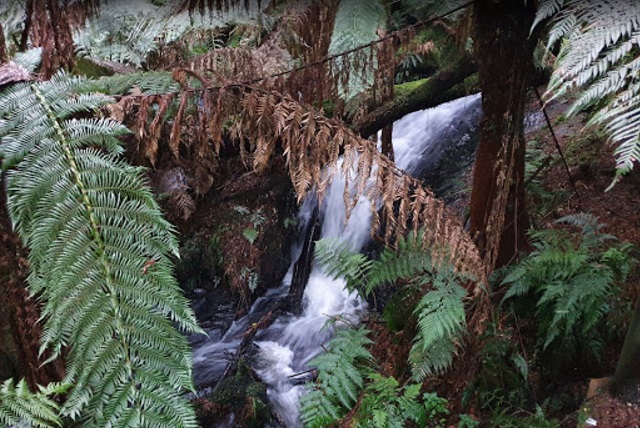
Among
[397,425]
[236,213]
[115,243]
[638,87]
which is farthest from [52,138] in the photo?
[236,213]

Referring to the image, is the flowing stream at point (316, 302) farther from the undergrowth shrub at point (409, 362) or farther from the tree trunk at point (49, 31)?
the tree trunk at point (49, 31)

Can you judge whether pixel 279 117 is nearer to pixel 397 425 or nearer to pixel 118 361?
pixel 118 361

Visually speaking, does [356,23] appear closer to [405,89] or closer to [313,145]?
[313,145]

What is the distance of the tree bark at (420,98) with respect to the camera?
13.6 ft

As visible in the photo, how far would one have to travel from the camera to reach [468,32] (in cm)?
267

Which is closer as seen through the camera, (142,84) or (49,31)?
(49,31)

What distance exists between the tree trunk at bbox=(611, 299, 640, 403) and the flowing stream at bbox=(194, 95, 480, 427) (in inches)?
80.2

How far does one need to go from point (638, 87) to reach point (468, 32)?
68.0 inches

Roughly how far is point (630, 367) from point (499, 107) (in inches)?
Result: 56.6

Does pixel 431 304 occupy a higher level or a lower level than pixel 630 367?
lower

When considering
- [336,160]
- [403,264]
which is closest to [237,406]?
[403,264]

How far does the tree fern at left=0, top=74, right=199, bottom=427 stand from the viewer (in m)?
1.23

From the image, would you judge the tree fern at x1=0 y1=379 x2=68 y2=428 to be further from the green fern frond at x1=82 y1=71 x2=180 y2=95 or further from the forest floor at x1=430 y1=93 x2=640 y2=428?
the forest floor at x1=430 y1=93 x2=640 y2=428

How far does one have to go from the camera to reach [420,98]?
4484 millimetres
